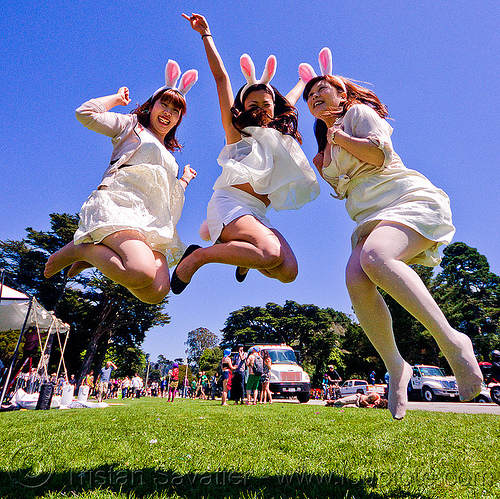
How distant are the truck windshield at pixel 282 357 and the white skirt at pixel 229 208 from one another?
1540 centimetres

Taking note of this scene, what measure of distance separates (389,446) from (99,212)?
11.3ft

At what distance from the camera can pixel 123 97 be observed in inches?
126

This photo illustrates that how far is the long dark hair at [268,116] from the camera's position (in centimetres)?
321

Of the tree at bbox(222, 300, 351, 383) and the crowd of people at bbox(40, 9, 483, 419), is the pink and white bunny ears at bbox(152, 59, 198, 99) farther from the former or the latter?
the tree at bbox(222, 300, 351, 383)

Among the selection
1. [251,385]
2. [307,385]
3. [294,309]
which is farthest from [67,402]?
[294,309]

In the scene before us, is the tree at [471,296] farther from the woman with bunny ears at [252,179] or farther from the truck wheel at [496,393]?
the woman with bunny ears at [252,179]

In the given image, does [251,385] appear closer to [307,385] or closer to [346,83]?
[307,385]

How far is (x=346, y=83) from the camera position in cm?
316

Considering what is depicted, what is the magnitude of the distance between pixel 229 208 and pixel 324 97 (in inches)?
50.6

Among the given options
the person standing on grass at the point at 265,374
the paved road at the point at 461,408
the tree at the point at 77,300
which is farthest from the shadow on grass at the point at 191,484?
the tree at the point at 77,300

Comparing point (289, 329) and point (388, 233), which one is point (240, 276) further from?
point (289, 329)

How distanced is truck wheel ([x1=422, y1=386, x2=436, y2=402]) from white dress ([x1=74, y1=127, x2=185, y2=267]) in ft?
66.0

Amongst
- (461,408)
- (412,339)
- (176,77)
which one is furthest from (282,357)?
(412,339)

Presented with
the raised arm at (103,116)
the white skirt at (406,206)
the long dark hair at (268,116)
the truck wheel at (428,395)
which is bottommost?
the truck wheel at (428,395)
